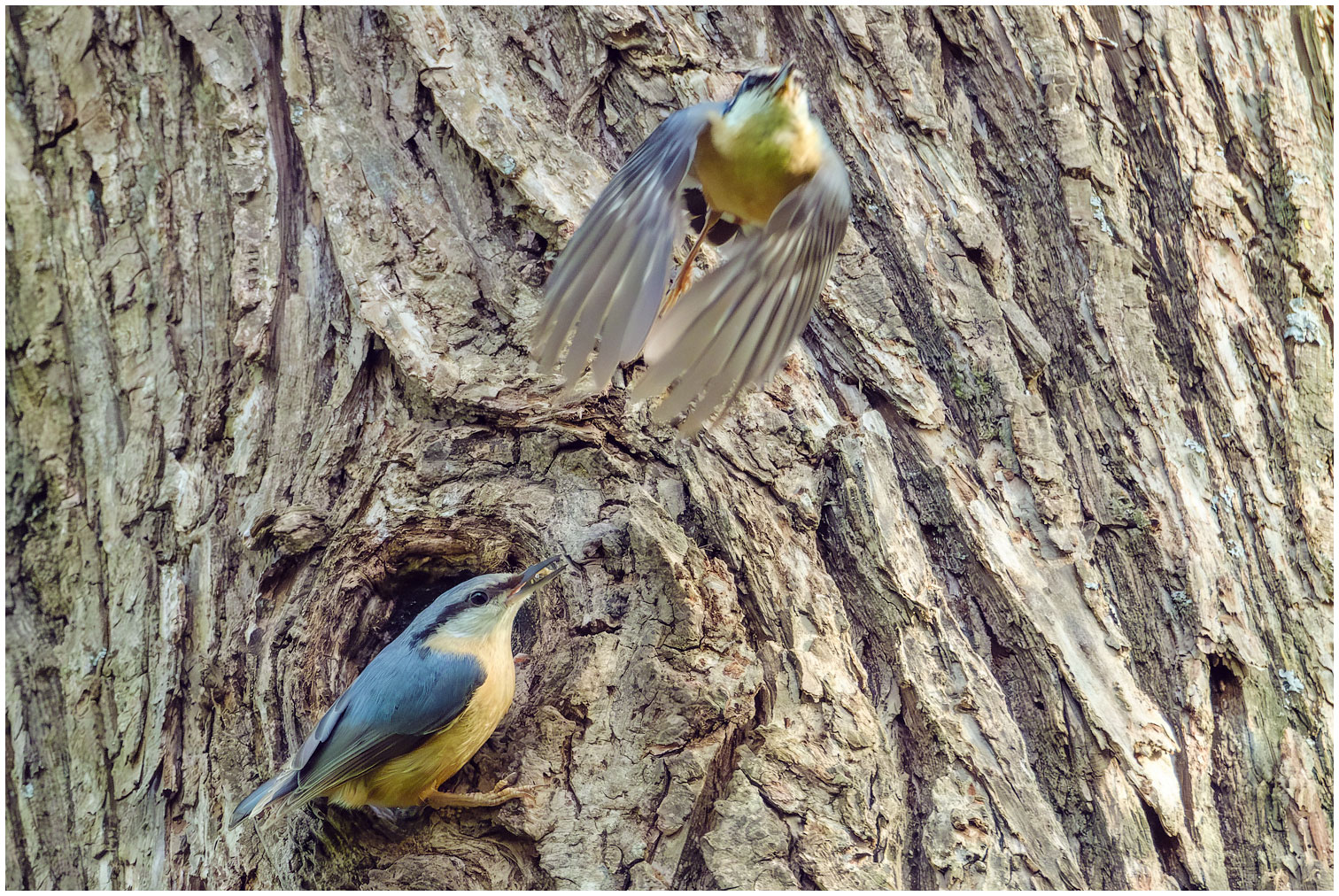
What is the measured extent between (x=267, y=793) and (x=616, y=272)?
1173mm

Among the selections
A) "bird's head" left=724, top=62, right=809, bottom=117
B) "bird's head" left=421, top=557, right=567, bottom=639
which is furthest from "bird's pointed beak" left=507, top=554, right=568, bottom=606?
"bird's head" left=724, top=62, right=809, bottom=117

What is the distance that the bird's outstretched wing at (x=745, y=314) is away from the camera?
165 cm

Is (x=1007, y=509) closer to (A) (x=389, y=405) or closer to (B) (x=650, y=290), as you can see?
(B) (x=650, y=290)

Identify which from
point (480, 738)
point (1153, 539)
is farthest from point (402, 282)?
point (1153, 539)

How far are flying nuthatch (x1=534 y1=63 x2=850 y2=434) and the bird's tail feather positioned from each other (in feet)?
3.01

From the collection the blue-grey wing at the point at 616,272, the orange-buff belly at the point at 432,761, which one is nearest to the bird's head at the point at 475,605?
the orange-buff belly at the point at 432,761

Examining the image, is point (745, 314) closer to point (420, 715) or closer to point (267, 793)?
point (420, 715)

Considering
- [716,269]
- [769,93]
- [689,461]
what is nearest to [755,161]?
[769,93]

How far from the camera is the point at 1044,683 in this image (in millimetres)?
1957

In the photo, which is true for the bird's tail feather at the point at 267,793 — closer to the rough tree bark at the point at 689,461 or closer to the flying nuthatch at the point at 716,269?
the rough tree bark at the point at 689,461

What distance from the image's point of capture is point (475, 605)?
206 centimetres

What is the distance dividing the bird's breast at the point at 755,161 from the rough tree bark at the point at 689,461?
0.29m

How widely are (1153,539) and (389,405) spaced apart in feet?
5.55

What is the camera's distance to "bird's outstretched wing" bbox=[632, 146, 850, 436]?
1.65 metres
